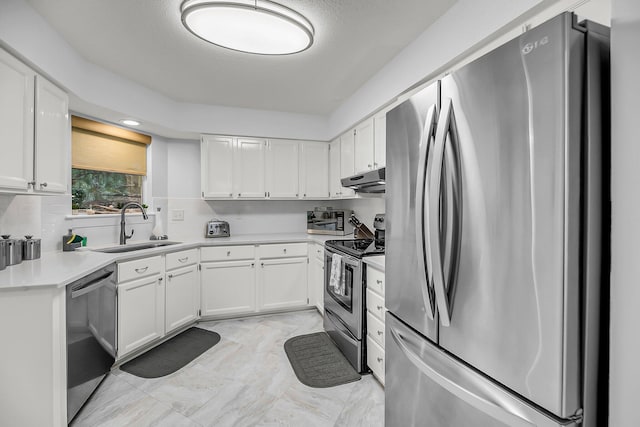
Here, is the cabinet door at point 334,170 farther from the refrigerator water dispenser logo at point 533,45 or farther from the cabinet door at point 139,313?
the refrigerator water dispenser logo at point 533,45

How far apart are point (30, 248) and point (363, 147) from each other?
278 centimetres

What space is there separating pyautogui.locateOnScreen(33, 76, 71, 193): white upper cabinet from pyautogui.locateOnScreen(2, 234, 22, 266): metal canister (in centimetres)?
35

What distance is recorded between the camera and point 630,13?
0.65m

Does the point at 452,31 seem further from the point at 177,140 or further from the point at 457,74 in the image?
the point at 177,140

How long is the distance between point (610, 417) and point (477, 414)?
33cm

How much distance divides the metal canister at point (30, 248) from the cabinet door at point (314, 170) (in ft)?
8.40

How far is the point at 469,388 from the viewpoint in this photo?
0.95 metres

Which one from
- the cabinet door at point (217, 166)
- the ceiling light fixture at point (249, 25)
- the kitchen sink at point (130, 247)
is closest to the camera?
the ceiling light fixture at point (249, 25)

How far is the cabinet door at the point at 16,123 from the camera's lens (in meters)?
1.72

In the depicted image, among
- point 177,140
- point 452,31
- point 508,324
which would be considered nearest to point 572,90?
point 508,324

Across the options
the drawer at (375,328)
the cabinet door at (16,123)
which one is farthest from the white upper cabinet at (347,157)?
the cabinet door at (16,123)

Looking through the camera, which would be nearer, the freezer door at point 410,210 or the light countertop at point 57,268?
the freezer door at point 410,210

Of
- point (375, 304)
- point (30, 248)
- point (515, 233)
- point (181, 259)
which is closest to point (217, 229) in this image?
point (181, 259)

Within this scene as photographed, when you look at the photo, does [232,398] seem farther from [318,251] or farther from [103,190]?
[103,190]
